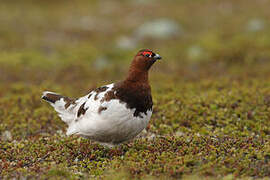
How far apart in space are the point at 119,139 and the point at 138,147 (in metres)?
0.69

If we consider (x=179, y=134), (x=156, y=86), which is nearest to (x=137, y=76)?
(x=179, y=134)

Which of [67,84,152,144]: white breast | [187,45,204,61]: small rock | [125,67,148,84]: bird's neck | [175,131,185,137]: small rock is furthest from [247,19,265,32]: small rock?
[67,84,152,144]: white breast

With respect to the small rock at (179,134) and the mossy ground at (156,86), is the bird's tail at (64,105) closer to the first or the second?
the mossy ground at (156,86)

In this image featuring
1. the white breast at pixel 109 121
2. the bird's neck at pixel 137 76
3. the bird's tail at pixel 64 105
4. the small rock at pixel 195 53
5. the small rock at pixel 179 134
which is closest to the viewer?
the white breast at pixel 109 121

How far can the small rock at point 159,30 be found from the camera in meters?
23.7

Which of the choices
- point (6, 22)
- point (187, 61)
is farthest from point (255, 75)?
point (6, 22)

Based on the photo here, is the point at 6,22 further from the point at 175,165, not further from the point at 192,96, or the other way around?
the point at 175,165

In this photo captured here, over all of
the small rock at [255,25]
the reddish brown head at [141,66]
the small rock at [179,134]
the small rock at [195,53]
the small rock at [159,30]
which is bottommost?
the small rock at [179,134]

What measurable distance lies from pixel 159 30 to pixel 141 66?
16.7 m

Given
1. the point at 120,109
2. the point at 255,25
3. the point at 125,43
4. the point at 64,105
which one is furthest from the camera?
the point at 255,25

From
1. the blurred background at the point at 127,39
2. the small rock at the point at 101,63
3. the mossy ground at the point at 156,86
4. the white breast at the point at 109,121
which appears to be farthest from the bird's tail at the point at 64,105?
the small rock at the point at 101,63

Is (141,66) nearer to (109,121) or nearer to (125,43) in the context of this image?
(109,121)

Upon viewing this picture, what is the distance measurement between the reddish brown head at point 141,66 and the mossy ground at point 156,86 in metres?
1.45

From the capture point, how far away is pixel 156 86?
14.2 m
